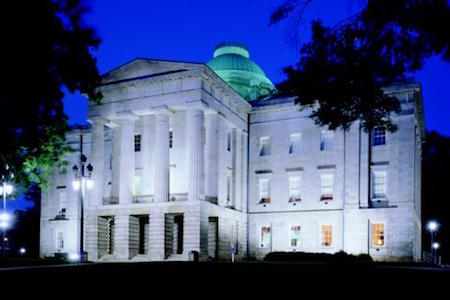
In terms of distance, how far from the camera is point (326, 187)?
50.0m

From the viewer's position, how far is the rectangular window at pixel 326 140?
5025 centimetres

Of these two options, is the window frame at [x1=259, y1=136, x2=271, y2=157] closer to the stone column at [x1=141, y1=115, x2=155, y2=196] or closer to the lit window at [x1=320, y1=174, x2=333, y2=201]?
the lit window at [x1=320, y1=174, x2=333, y2=201]

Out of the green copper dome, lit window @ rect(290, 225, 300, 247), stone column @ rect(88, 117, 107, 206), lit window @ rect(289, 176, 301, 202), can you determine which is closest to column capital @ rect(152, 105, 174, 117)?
→ stone column @ rect(88, 117, 107, 206)

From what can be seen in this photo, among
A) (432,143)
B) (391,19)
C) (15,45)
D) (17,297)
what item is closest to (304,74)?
(391,19)

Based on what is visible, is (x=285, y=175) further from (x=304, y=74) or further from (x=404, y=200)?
(x=304, y=74)

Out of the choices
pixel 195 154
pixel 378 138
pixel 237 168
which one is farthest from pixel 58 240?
pixel 378 138

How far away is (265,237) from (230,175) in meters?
6.67

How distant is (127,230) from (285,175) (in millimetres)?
15220

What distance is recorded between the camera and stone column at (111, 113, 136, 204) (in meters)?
48.5

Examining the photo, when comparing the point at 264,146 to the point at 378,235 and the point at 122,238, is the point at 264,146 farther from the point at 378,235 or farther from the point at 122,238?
the point at 122,238

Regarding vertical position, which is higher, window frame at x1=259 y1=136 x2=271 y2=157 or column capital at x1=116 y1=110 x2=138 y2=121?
column capital at x1=116 y1=110 x2=138 y2=121

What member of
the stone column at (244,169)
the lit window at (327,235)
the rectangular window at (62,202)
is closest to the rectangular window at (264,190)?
the stone column at (244,169)

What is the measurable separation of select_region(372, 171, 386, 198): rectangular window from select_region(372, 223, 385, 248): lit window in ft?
8.23

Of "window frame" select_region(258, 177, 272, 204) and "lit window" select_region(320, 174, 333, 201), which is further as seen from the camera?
"window frame" select_region(258, 177, 272, 204)
